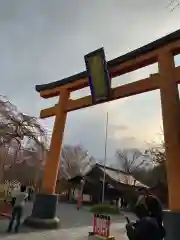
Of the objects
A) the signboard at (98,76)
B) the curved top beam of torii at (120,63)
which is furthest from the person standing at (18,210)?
the curved top beam of torii at (120,63)

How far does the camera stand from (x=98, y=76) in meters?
9.23

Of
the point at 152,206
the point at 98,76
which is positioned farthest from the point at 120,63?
the point at 152,206

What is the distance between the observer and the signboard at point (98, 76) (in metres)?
9.02

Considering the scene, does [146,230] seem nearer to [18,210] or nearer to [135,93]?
[135,93]

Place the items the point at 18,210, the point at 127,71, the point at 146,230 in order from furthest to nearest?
the point at 127,71 → the point at 18,210 → the point at 146,230

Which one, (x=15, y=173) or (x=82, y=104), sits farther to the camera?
(x=15, y=173)

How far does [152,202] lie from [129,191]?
23.7 meters

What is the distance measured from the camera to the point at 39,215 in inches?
369

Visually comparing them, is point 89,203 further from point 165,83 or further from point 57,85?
point 165,83

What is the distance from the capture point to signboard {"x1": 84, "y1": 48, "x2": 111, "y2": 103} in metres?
9.02

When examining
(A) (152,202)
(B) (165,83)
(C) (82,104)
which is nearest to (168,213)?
(A) (152,202)

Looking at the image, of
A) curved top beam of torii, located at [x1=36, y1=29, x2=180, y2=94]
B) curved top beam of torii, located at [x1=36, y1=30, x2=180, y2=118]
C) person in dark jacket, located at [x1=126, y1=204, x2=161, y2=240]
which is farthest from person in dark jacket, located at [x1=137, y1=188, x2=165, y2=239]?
curved top beam of torii, located at [x1=36, y1=29, x2=180, y2=94]

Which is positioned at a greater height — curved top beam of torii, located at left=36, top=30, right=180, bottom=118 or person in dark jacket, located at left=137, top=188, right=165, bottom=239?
curved top beam of torii, located at left=36, top=30, right=180, bottom=118

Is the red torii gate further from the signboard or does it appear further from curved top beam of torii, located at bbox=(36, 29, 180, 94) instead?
the signboard
